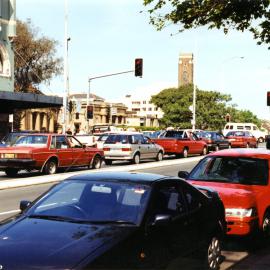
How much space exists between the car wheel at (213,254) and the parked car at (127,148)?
2110 centimetres

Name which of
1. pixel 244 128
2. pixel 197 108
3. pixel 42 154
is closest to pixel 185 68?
pixel 197 108

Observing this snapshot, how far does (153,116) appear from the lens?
179000 mm

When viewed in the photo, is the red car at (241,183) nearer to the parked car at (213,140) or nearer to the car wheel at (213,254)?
the car wheel at (213,254)

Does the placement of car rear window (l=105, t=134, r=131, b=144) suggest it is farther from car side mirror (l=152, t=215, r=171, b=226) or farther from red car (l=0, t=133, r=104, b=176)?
car side mirror (l=152, t=215, r=171, b=226)

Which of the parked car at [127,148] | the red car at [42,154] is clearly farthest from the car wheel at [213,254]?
the parked car at [127,148]

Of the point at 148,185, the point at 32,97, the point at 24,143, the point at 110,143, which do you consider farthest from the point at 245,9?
the point at 32,97

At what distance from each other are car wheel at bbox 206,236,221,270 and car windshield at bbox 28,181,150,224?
56.6 inches

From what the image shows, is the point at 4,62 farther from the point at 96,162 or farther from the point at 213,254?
the point at 213,254

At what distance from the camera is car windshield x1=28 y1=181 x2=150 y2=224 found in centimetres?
544

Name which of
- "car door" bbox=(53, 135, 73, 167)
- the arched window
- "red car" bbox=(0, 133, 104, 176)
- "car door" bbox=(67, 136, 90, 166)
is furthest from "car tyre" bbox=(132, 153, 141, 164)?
the arched window

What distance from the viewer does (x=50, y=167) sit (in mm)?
Result: 21219

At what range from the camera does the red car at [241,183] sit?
328 inches

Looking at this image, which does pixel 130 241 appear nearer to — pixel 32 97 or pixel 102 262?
pixel 102 262

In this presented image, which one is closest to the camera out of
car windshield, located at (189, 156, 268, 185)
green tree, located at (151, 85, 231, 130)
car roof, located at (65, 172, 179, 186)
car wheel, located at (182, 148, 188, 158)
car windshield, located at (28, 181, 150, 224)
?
car windshield, located at (28, 181, 150, 224)
